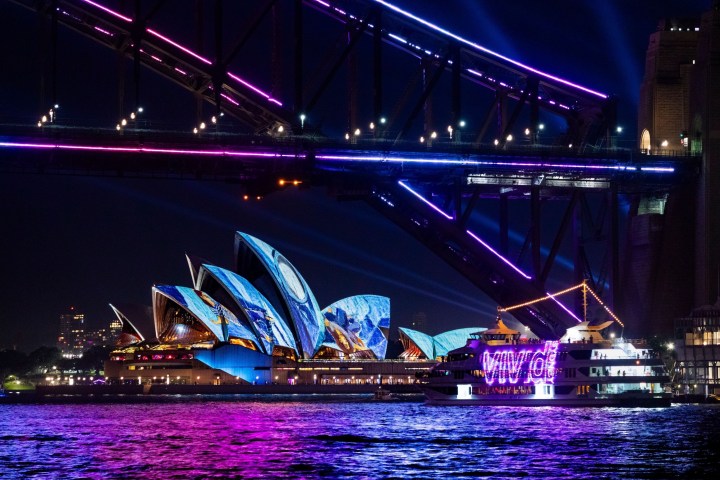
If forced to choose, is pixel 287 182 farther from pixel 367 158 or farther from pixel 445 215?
pixel 445 215

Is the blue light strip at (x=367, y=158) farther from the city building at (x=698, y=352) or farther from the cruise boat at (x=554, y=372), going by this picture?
the cruise boat at (x=554, y=372)

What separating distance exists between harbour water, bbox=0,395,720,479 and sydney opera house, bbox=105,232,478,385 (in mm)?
39810

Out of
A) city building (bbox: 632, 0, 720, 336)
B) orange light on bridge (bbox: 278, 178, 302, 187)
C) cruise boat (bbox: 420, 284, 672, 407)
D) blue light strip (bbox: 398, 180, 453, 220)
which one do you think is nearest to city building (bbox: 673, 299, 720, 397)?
city building (bbox: 632, 0, 720, 336)

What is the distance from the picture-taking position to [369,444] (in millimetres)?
61625

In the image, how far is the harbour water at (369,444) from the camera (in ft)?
167

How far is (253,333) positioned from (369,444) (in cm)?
7212

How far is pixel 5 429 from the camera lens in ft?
242

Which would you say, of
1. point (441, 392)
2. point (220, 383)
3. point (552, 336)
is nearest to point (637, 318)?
point (552, 336)

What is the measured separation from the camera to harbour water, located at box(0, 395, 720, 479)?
5081cm

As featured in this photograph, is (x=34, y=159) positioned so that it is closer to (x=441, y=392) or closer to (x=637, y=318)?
(x=441, y=392)

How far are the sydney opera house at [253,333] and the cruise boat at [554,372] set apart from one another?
4137cm

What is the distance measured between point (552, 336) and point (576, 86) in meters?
18.3

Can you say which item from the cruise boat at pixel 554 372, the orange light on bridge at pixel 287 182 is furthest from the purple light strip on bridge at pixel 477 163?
the cruise boat at pixel 554 372

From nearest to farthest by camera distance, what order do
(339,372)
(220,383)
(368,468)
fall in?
1. (368,468)
2. (220,383)
3. (339,372)
